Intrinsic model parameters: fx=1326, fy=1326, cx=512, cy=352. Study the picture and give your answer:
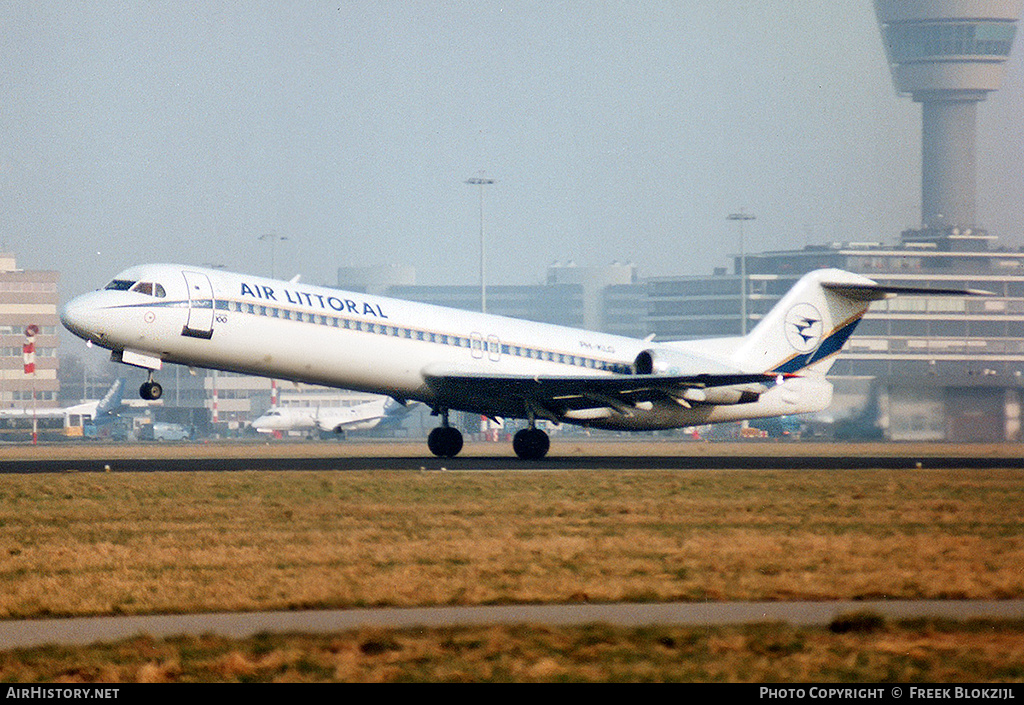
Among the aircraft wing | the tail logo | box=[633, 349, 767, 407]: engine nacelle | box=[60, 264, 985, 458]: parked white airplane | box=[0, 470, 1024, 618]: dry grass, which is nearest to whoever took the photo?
box=[0, 470, 1024, 618]: dry grass

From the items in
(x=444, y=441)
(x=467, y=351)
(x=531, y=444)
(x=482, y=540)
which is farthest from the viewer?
(x=444, y=441)

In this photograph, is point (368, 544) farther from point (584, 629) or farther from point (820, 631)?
point (820, 631)

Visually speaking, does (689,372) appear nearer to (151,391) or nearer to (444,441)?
(444,441)

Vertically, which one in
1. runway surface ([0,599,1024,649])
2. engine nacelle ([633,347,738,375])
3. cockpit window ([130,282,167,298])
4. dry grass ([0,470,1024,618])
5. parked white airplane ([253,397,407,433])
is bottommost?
parked white airplane ([253,397,407,433])

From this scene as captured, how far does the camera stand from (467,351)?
124 feet

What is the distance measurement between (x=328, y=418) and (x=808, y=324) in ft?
187

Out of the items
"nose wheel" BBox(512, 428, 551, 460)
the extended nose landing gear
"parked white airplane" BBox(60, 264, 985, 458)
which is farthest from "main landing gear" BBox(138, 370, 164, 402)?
"nose wheel" BBox(512, 428, 551, 460)

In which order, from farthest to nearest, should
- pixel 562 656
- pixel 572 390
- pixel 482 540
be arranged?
pixel 572 390 < pixel 482 540 < pixel 562 656

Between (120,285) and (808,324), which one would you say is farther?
(808,324)

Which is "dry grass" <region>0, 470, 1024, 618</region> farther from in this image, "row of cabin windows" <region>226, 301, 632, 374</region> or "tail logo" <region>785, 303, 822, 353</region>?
"tail logo" <region>785, 303, 822, 353</region>

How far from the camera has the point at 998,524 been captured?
21547mm

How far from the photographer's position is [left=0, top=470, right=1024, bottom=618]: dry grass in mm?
15055

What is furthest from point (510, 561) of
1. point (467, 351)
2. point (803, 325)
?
point (803, 325)

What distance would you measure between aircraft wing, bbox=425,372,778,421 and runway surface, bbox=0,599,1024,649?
21308mm
